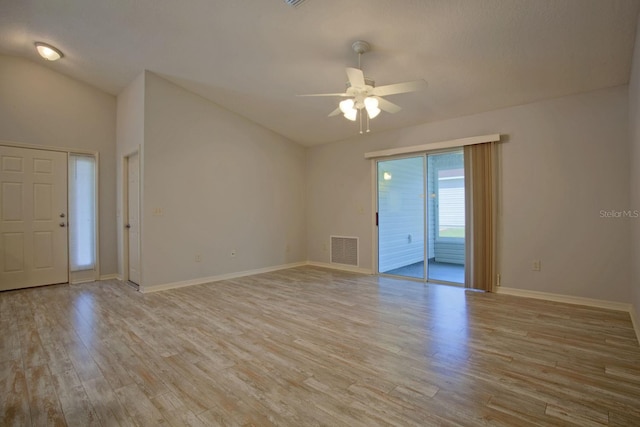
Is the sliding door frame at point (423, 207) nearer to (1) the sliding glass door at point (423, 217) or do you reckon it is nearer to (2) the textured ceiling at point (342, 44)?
(1) the sliding glass door at point (423, 217)

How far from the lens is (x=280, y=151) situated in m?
6.20

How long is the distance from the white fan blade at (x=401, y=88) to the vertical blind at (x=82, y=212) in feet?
16.3

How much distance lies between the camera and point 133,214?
4828 millimetres

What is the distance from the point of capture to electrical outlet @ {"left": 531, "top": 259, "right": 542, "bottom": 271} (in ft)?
12.8

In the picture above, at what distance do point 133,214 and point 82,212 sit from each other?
1.04 meters

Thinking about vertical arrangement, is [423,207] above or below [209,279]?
above

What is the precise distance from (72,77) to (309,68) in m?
4.06

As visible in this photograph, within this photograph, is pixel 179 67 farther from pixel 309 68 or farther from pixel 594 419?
pixel 594 419

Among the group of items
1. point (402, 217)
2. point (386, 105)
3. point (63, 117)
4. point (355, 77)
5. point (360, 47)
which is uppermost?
point (360, 47)

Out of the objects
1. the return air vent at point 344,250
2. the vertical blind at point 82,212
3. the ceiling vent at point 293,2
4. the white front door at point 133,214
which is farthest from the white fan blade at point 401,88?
the vertical blind at point 82,212

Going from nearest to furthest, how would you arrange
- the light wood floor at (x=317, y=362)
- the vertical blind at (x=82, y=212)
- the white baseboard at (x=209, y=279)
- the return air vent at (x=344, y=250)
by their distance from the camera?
the light wood floor at (x=317, y=362) → the white baseboard at (x=209, y=279) → the vertical blind at (x=82, y=212) → the return air vent at (x=344, y=250)

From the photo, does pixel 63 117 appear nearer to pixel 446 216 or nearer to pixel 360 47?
pixel 360 47

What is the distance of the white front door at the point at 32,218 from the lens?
177 inches

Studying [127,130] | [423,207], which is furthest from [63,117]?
[423,207]
